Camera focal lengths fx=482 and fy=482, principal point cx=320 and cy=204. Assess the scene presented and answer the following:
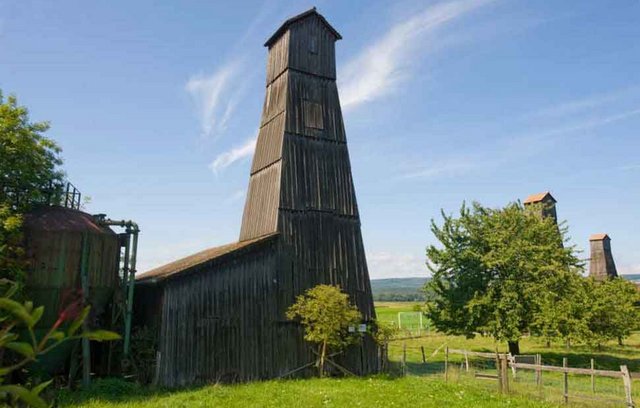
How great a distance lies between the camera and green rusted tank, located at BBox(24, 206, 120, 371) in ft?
58.2

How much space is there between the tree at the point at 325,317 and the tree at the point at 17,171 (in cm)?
1115

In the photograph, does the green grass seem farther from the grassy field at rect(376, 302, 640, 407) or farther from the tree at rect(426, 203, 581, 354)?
the tree at rect(426, 203, 581, 354)

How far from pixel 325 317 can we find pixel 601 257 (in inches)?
2106

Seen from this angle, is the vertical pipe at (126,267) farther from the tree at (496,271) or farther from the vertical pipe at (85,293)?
the tree at (496,271)

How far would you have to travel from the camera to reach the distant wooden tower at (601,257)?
60469 millimetres

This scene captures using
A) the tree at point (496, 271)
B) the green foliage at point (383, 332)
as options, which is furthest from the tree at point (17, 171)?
the tree at point (496, 271)

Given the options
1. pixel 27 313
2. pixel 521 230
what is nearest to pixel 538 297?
pixel 521 230

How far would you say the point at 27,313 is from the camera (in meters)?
1.36

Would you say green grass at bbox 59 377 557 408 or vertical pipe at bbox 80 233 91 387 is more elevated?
vertical pipe at bbox 80 233 91 387

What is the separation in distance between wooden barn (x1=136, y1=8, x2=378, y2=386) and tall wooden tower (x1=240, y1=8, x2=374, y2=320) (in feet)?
0.18

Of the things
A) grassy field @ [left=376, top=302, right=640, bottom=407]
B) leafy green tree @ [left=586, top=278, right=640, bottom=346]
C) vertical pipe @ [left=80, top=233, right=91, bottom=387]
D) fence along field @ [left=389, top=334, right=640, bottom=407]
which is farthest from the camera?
leafy green tree @ [left=586, top=278, right=640, bottom=346]

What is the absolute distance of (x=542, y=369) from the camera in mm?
18641

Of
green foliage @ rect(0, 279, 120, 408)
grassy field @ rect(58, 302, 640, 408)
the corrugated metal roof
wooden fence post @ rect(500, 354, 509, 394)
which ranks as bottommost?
grassy field @ rect(58, 302, 640, 408)

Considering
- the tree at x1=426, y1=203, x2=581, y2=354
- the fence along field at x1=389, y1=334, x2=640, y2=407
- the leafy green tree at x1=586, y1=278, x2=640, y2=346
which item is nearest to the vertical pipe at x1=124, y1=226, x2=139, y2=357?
the fence along field at x1=389, y1=334, x2=640, y2=407
